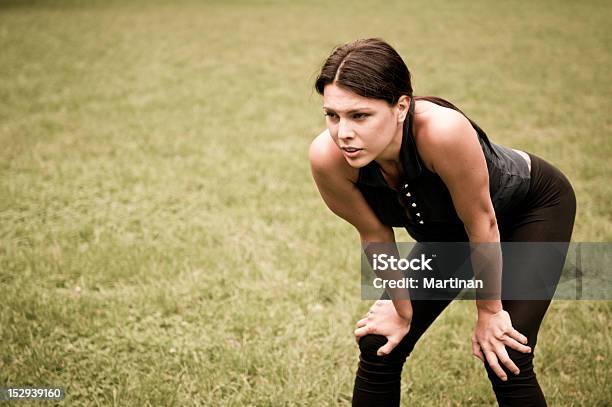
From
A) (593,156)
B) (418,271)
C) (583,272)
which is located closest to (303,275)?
(418,271)

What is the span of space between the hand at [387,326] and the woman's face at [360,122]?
718 mm

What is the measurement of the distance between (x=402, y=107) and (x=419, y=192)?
0.37 m

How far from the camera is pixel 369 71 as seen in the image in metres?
1.83

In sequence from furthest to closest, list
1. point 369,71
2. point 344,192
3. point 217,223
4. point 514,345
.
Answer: point 217,223, point 344,192, point 514,345, point 369,71

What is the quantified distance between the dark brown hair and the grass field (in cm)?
182

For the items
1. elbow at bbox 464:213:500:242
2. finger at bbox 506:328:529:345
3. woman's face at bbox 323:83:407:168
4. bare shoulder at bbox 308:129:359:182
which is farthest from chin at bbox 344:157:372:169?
finger at bbox 506:328:529:345

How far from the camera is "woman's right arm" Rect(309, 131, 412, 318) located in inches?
82.7

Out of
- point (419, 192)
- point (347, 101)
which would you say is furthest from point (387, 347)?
point (347, 101)

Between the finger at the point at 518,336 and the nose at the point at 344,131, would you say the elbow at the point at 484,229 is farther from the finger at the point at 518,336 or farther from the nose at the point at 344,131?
the nose at the point at 344,131

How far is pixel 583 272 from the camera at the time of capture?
13.2 feet

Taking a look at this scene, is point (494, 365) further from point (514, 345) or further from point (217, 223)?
point (217, 223)

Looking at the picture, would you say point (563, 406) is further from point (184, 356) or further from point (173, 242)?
point (173, 242)

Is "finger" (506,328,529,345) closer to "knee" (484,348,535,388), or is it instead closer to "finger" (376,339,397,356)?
"knee" (484,348,535,388)

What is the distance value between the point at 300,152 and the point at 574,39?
8436 mm
